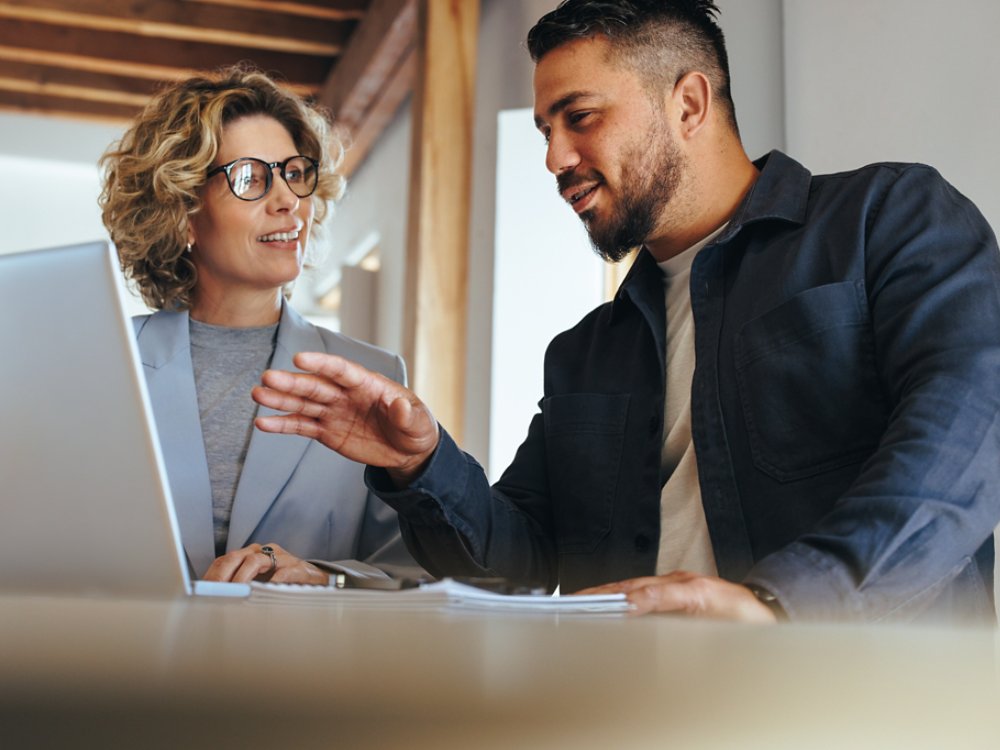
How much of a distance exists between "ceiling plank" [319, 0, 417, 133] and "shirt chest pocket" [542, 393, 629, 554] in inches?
116

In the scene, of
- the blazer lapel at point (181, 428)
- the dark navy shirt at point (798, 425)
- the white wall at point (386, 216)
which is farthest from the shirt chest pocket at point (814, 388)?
the white wall at point (386, 216)

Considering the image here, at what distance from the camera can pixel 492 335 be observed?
3.57 metres

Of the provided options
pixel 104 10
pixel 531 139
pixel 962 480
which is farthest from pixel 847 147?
pixel 104 10

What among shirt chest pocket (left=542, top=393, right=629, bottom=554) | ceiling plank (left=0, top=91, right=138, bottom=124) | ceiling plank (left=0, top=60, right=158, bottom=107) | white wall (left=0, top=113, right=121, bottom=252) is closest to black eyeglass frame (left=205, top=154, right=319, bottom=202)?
shirt chest pocket (left=542, top=393, right=629, bottom=554)

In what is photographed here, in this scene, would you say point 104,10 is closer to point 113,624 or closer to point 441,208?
point 441,208

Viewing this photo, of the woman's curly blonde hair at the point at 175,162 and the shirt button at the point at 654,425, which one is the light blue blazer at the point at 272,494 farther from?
the shirt button at the point at 654,425

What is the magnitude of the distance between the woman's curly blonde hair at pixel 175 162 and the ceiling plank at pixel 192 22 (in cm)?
308

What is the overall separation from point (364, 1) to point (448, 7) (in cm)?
125

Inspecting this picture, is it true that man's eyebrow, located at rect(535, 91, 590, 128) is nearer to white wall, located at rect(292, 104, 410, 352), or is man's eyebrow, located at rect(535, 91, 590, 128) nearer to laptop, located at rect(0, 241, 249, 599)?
laptop, located at rect(0, 241, 249, 599)

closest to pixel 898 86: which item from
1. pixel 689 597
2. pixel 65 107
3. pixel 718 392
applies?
pixel 718 392

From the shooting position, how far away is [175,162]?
1994 millimetres

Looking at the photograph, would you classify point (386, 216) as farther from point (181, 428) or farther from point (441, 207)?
point (181, 428)

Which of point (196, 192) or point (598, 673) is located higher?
point (196, 192)

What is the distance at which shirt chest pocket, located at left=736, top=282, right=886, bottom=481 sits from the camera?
4.26 feet
